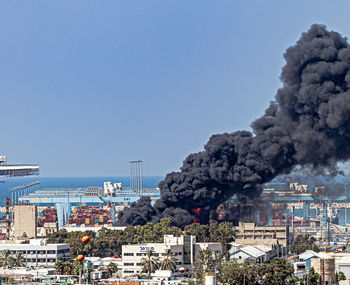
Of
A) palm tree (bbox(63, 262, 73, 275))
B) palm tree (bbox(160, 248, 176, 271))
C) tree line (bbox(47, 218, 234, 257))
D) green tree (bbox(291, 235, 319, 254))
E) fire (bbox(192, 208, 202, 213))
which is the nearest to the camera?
palm tree (bbox(63, 262, 73, 275))

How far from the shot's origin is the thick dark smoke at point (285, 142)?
9275 centimetres

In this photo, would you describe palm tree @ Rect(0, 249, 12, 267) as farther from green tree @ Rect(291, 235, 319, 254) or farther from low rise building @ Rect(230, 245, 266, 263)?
green tree @ Rect(291, 235, 319, 254)

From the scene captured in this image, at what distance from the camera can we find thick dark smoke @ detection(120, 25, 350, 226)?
92750mm

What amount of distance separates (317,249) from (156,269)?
905 inches

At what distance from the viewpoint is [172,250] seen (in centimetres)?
9269

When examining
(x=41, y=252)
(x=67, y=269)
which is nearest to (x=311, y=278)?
(x=67, y=269)

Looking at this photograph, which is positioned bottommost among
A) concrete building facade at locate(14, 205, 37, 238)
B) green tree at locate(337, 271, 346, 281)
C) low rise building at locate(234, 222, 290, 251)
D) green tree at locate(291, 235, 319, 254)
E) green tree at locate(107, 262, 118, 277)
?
green tree at locate(337, 271, 346, 281)

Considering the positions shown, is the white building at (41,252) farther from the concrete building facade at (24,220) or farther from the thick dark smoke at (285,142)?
the concrete building facade at (24,220)

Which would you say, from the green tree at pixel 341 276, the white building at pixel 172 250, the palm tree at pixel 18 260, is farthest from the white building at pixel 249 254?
the palm tree at pixel 18 260

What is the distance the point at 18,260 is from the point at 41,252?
5267 mm

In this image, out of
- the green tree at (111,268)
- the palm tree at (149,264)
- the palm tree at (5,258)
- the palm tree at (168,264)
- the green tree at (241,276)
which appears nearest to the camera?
the green tree at (241,276)

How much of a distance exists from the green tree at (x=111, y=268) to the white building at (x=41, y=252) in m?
10.5

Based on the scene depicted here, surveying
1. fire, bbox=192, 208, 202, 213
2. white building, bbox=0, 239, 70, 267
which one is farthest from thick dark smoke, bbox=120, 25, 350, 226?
white building, bbox=0, 239, 70, 267

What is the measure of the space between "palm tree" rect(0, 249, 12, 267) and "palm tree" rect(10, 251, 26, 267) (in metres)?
0.47
